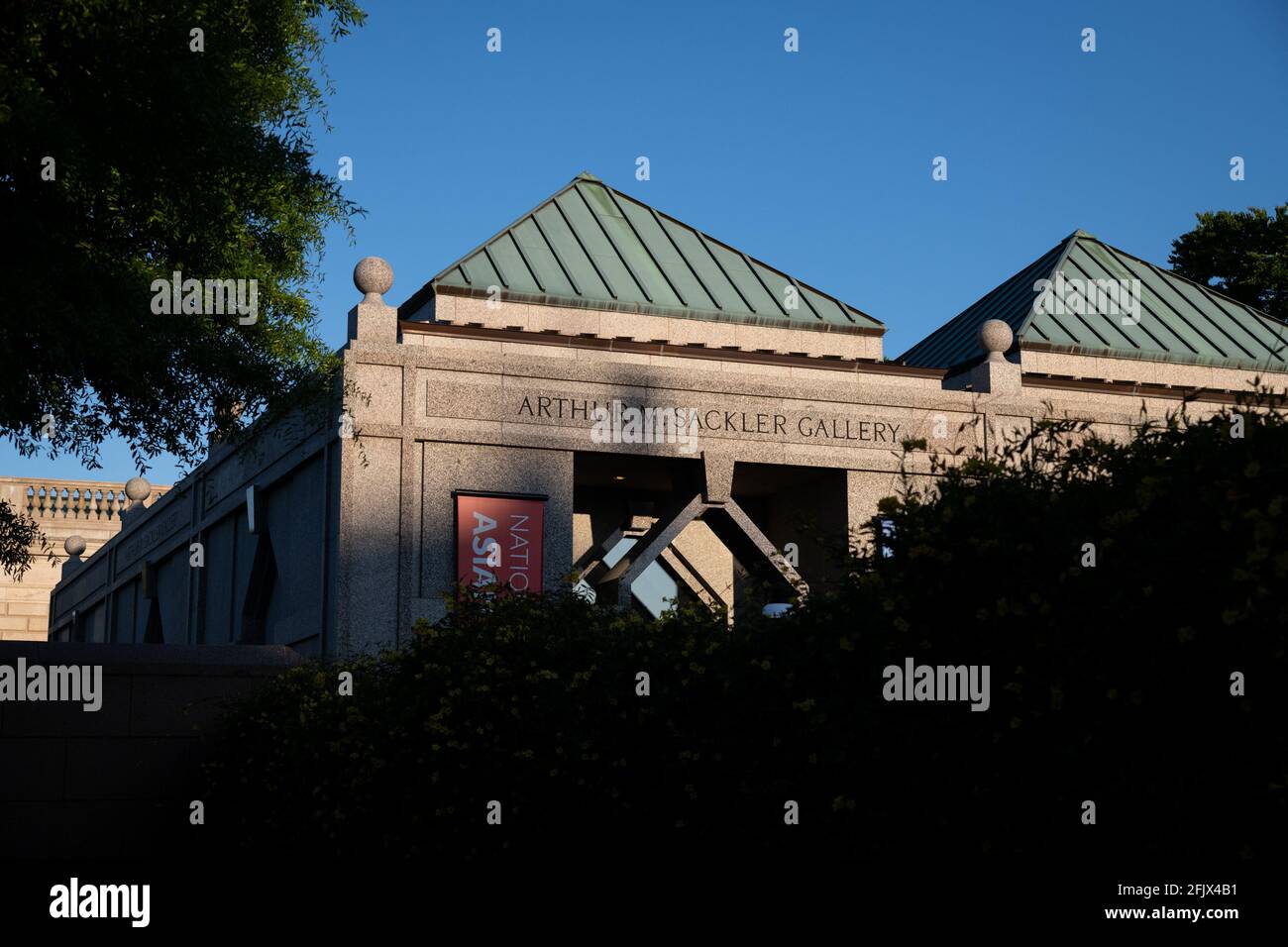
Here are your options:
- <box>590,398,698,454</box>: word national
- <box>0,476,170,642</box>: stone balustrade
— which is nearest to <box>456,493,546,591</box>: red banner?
<box>590,398,698,454</box>: word national

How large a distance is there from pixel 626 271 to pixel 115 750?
43.7ft

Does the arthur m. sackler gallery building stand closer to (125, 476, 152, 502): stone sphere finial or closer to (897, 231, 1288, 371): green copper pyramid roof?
(897, 231, 1288, 371): green copper pyramid roof

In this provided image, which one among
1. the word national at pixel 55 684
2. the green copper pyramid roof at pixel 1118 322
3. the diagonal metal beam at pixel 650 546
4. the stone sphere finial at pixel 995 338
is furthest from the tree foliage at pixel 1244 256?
the word national at pixel 55 684

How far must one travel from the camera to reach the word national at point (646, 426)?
72.3ft

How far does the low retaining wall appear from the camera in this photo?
14922 millimetres

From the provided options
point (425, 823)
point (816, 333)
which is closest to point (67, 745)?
point (425, 823)

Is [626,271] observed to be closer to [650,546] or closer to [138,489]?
[650,546]

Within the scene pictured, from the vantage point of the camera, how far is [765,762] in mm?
7418

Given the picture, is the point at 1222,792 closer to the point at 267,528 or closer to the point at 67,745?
the point at 67,745
